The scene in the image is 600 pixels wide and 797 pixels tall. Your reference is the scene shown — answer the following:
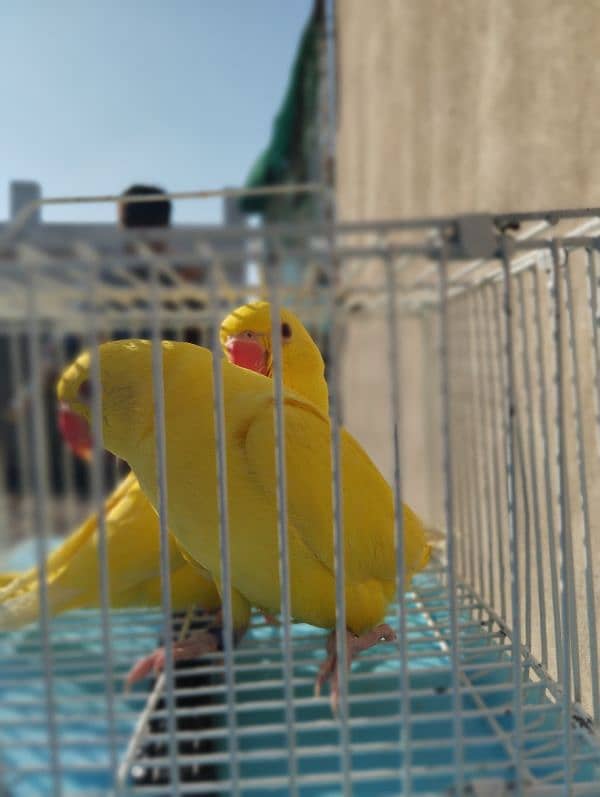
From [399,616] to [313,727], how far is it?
0.11m

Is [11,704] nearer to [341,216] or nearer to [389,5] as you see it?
[389,5]

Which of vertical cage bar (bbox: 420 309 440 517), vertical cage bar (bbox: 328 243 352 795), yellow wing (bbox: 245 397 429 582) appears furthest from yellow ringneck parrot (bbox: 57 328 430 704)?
vertical cage bar (bbox: 420 309 440 517)

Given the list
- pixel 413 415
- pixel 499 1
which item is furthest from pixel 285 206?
pixel 499 1

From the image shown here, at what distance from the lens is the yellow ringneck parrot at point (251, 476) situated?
1.96ft

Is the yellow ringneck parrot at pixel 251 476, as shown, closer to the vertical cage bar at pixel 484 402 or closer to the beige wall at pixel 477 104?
the vertical cage bar at pixel 484 402

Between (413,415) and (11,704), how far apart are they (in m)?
1.11

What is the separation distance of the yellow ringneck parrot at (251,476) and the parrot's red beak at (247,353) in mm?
74

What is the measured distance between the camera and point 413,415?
1.51 m

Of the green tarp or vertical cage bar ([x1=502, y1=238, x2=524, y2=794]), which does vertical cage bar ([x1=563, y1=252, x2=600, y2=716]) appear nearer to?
vertical cage bar ([x1=502, y1=238, x2=524, y2=794])

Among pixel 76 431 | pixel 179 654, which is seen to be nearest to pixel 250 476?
pixel 179 654

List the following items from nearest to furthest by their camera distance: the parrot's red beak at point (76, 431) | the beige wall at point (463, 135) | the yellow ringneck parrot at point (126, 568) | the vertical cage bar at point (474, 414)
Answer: the beige wall at point (463, 135)
the yellow ringneck parrot at point (126, 568)
the vertical cage bar at point (474, 414)
the parrot's red beak at point (76, 431)

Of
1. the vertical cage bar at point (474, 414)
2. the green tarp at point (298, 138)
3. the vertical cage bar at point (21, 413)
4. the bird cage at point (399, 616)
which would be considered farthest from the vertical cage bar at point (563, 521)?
the green tarp at point (298, 138)

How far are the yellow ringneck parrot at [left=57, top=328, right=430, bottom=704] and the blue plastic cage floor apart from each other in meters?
0.08

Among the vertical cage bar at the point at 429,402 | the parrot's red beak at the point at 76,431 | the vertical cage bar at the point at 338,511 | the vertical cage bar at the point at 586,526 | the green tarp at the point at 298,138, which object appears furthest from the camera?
the green tarp at the point at 298,138
